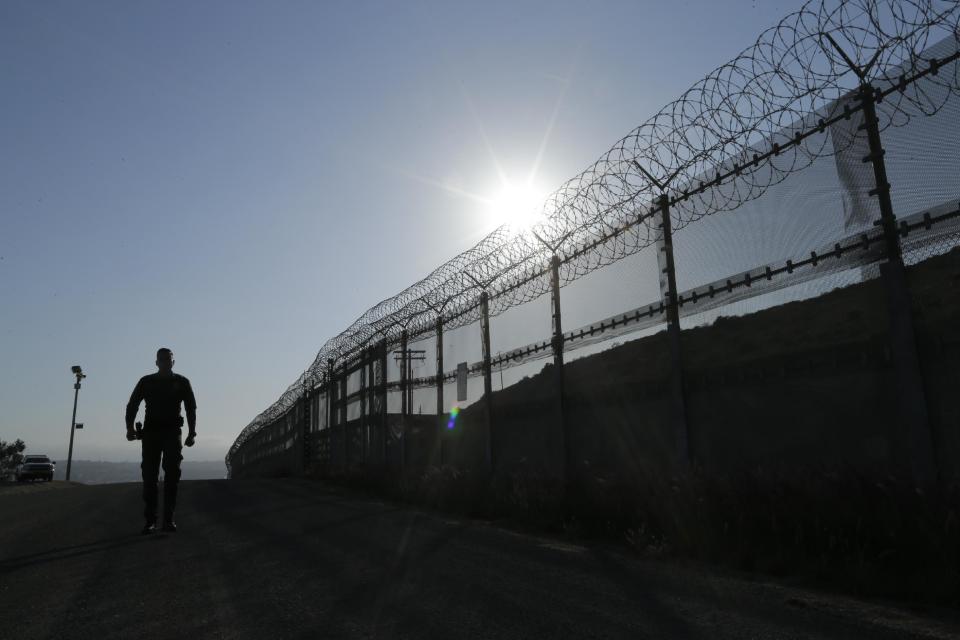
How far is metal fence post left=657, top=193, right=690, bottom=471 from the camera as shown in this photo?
24.6 ft

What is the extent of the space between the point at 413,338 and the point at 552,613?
40.9 ft

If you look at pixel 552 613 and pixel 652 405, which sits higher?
pixel 652 405

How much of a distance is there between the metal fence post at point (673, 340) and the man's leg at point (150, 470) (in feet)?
17.2

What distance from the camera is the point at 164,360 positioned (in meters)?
7.35

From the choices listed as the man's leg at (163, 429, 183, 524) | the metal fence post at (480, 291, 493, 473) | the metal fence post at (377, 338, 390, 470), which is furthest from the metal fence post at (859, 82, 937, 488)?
the metal fence post at (377, 338, 390, 470)

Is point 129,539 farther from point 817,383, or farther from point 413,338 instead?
point 413,338

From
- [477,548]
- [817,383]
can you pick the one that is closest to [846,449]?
[817,383]

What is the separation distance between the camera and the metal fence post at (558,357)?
31.4ft

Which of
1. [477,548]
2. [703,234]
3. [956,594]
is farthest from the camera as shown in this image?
[703,234]

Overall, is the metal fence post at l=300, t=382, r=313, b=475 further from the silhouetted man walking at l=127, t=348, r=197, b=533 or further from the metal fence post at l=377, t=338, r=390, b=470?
the silhouetted man walking at l=127, t=348, r=197, b=533

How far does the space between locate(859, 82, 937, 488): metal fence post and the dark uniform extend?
651cm

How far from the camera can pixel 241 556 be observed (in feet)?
17.6

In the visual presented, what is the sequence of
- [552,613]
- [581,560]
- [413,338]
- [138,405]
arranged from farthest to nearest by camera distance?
[413,338] < [138,405] < [581,560] < [552,613]

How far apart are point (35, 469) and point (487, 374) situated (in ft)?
130
